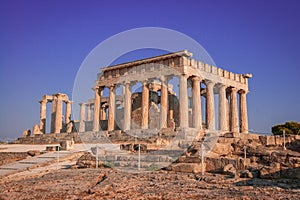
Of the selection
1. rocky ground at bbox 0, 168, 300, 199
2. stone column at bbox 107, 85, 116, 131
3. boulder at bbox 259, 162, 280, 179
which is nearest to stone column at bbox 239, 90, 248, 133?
stone column at bbox 107, 85, 116, 131

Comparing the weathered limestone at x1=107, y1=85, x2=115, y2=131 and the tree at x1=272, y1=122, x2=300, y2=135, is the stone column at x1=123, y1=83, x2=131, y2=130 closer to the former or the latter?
the weathered limestone at x1=107, y1=85, x2=115, y2=131

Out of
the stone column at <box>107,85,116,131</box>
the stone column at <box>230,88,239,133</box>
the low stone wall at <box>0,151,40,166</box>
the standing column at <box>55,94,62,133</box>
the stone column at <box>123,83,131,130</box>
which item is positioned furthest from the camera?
the standing column at <box>55,94,62,133</box>

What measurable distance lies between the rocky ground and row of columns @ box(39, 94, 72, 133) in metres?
39.5

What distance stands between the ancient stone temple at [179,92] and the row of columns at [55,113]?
5747 millimetres

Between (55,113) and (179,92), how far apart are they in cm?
2651

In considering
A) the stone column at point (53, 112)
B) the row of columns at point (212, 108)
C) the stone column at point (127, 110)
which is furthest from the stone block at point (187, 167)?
the stone column at point (53, 112)

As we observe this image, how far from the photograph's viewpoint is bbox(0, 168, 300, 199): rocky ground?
9242 millimetres

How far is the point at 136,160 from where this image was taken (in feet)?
56.1

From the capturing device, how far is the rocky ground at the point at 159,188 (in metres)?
9.24

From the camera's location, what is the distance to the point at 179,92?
1374 inches

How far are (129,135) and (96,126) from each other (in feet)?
29.2

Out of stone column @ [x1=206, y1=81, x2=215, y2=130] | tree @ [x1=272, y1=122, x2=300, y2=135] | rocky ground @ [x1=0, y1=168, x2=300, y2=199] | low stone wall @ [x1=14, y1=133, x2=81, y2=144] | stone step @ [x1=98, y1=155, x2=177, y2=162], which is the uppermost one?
stone column @ [x1=206, y1=81, x2=215, y2=130]

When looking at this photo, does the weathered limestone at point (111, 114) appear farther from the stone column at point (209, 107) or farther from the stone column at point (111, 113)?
the stone column at point (209, 107)

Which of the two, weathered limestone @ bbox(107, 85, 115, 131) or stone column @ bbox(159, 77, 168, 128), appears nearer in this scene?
stone column @ bbox(159, 77, 168, 128)
